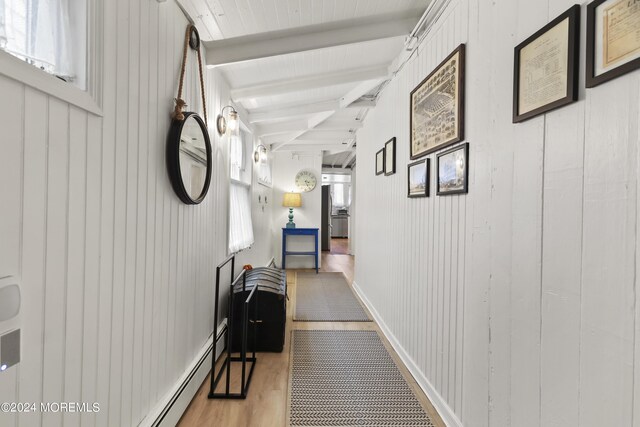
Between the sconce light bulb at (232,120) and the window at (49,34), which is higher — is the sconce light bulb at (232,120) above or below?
above

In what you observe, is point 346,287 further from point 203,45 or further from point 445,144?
point 203,45

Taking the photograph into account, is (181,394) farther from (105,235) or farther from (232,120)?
(232,120)

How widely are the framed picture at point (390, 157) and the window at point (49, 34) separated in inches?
84.9

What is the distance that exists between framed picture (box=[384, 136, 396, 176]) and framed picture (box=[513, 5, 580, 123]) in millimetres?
1454

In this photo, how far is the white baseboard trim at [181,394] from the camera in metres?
1.38

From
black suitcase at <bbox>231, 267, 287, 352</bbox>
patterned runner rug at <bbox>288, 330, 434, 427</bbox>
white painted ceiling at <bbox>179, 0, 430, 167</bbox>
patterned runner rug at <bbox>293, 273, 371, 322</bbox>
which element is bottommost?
patterned runner rug at <bbox>288, 330, 434, 427</bbox>

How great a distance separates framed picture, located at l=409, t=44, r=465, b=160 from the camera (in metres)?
1.51

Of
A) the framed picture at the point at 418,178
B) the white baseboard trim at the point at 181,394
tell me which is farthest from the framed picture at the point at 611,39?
the white baseboard trim at the point at 181,394

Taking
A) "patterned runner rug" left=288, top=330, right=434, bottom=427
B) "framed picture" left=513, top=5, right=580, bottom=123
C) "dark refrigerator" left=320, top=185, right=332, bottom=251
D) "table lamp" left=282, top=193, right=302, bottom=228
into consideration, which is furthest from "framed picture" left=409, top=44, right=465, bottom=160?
"dark refrigerator" left=320, top=185, right=332, bottom=251

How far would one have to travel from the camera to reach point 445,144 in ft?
5.42

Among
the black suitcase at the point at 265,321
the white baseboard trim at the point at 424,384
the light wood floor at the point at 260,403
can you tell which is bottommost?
Answer: the light wood floor at the point at 260,403

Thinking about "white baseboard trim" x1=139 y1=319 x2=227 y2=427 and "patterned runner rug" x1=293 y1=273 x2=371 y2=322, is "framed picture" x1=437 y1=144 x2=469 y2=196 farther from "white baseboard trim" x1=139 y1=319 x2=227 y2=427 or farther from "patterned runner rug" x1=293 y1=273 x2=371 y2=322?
"patterned runner rug" x1=293 y1=273 x2=371 y2=322

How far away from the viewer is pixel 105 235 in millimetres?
1037

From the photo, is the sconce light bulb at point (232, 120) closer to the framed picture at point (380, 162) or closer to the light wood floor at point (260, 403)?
the framed picture at point (380, 162)
